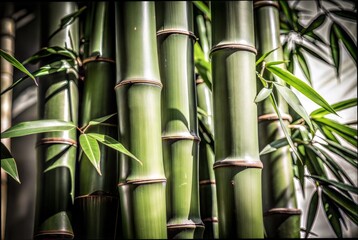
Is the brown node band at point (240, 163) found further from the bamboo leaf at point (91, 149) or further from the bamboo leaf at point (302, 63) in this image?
the bamboo leaf at point (302, 63)

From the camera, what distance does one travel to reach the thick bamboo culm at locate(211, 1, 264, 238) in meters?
0.67

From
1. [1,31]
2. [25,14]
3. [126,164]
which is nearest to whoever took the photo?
[126,164]

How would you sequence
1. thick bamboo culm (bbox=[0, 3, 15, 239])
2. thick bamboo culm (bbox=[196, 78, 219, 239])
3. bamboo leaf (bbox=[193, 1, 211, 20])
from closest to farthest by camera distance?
thick bamboo culm (bbox=[196, 78, 219, 239]) → bamboo leaf (bbox=[193, 1, 211, 20]) → thick bamboo culm (bbox=[0, 3, 15, 239])

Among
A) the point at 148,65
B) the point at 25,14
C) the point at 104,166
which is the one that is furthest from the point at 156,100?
the point at 25,14

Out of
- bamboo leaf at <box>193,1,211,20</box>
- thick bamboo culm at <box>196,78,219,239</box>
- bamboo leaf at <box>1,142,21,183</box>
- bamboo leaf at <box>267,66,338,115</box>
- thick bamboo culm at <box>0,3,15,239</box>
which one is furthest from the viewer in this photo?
thick bamboo culm at <box>0,3,15,239</box>

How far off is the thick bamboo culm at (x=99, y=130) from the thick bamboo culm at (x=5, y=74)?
514mm

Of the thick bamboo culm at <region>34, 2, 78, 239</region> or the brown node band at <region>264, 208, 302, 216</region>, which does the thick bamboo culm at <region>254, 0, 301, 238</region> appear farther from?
the thick bamboo culm at <region>34, 2, 78, 239</region>

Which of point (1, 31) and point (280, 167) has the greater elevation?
point (1, 31)

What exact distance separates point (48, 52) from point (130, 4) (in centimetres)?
20

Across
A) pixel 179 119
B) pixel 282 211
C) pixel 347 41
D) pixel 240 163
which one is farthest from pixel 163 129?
pixel 347 41

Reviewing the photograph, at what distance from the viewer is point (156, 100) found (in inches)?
28.3

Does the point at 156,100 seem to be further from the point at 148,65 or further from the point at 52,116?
the point at 52,116

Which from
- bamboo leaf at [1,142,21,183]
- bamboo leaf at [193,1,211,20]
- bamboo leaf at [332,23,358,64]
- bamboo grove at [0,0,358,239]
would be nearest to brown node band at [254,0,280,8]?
bamboo grove at [0,0,358,239]

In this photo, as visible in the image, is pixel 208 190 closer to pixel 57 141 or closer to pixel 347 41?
pixel 57 141
